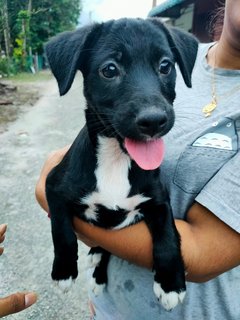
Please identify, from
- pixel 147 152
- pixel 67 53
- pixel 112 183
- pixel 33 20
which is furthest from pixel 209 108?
pixel 33 20

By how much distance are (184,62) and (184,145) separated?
35cm

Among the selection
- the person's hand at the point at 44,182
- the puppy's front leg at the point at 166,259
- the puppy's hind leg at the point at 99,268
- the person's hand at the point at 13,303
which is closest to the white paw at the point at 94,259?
the puppy's hind leg at the point at 99,268

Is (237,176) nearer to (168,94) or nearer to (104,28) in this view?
(168,94)

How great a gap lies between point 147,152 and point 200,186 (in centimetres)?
23

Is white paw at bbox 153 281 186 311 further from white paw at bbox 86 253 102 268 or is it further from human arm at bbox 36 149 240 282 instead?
white paw at bbox 86 253 102 268

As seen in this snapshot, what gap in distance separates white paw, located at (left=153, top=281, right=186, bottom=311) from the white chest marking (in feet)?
0.85

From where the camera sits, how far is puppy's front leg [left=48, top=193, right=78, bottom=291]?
1.56 metres

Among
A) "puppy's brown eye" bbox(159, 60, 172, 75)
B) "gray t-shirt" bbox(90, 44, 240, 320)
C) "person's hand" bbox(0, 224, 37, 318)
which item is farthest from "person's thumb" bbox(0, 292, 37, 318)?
"puppy's brown eye" bbox(159, 60, 172, 75)

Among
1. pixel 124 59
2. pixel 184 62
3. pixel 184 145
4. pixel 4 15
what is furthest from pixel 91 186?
pixel 4 15

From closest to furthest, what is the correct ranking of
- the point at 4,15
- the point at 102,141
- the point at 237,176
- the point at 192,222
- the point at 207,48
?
1. the point at 237,176
2. the point at 192,222
3. the point at 102,141
4. the point at 207,48
5. the point at 4,15

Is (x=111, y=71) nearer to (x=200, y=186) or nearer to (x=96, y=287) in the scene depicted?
(x=200, y=186)

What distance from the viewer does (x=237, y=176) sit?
1.33m

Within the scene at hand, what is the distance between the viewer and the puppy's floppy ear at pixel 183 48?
1620 mm

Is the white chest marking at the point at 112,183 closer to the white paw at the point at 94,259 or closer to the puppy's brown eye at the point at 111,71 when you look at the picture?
the puppy's brown eye at the point at 111,71
